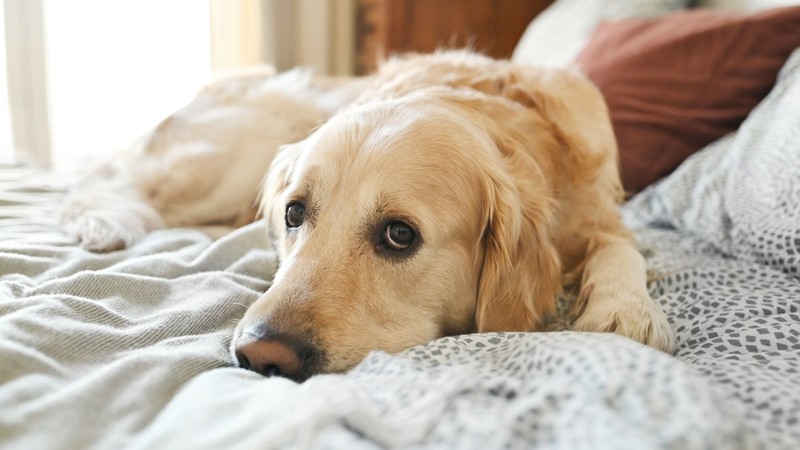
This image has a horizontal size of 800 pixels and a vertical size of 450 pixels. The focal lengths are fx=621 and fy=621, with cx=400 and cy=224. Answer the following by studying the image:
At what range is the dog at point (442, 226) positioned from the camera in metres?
1.18

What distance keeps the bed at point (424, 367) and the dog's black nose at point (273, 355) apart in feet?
0.13

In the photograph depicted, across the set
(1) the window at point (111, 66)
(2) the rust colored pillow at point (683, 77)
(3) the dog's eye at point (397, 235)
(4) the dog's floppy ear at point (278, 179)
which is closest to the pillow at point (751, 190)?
(2) the rust colored pillow at point (683, 77)

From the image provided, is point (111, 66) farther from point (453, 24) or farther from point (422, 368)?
point (422, 368)

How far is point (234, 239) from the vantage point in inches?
67.6

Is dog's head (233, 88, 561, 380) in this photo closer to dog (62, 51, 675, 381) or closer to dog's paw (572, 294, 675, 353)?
dog (62, 51, 675, 381)

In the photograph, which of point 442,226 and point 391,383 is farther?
point 442,226

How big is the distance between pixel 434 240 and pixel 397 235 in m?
0.08

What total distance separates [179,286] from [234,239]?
14.2 inches

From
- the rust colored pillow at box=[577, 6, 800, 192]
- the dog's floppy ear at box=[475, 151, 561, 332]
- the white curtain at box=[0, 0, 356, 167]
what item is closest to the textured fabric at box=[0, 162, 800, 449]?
the dog's floppy ear at box=[475, 151, 561, 332]

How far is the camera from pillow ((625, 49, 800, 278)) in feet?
4.50

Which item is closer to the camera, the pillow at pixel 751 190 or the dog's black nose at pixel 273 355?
the dog's black nose at pixel 273 355

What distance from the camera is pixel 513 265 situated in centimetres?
140

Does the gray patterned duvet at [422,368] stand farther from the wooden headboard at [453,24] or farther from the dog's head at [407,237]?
the wooden headboard at [453,24]

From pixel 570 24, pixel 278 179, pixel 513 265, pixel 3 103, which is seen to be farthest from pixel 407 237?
pixel 3 103
